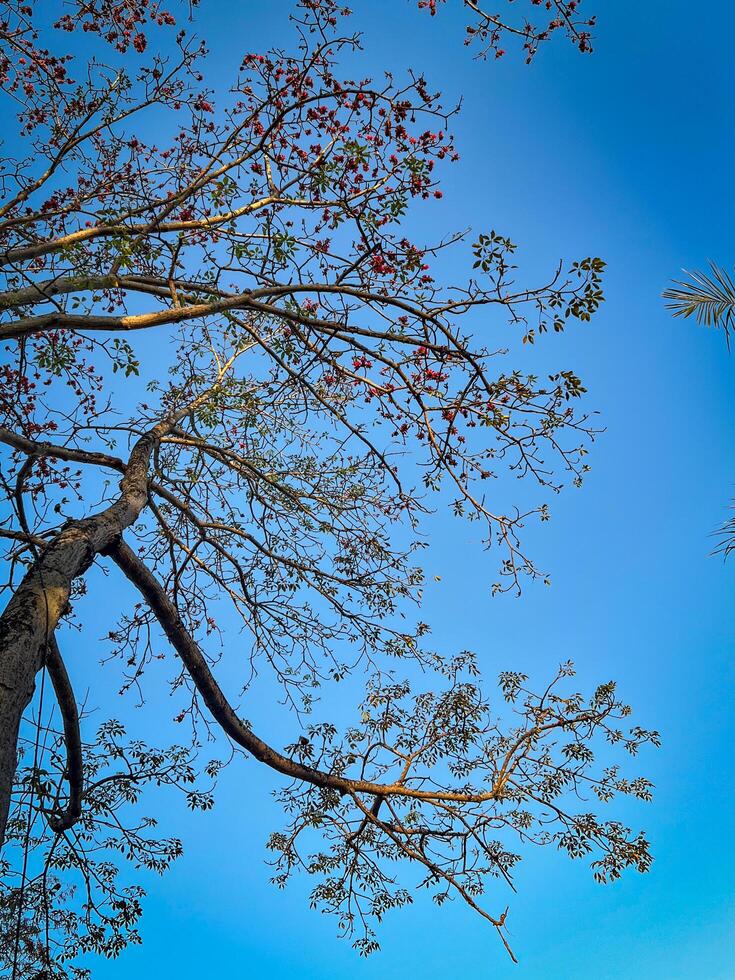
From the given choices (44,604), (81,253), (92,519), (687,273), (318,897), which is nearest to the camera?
(44,604)

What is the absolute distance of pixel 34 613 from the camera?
3779 millimetres

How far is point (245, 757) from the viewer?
578cm

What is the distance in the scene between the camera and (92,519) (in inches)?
184

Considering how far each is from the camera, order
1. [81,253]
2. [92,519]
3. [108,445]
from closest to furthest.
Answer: [92,519], [81,253], [108,445]

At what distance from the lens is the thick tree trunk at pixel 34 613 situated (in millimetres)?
3363

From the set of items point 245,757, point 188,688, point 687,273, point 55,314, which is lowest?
point 245,757

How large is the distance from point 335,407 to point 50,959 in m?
4.34

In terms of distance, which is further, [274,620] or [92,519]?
[274,620]

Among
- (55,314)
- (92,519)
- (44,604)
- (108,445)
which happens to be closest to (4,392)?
(108,445)

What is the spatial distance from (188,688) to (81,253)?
3759 mm

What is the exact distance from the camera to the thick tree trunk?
3.36m

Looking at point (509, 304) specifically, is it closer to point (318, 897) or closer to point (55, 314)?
point (55, 314)

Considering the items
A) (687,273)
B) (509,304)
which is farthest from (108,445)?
(687,273)

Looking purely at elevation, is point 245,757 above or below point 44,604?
above
